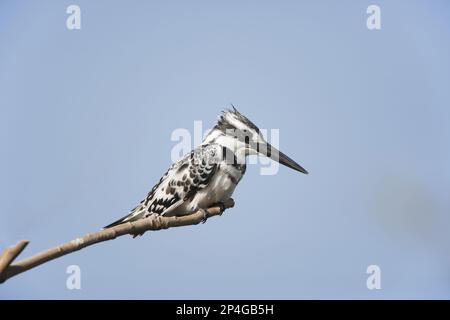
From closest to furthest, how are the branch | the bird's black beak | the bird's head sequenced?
the branch < the bird's black beak < the bird's head

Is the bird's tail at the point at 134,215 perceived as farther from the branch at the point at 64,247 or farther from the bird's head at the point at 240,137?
the branch at the point at 64,247

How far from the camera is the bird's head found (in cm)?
430

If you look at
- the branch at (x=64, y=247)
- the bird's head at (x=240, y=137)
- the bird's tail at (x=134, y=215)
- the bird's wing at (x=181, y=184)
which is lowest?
the branch at (x=64, y=247)

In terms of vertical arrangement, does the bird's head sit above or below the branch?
above

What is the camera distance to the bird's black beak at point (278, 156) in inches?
160

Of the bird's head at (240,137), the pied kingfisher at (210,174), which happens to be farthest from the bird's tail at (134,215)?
the bird's head at (240,137)

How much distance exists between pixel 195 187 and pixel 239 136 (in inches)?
23.6

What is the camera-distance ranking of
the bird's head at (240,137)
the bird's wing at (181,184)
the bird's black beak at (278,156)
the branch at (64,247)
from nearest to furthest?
the branch at (64,247)
the bird's black beak at (278,156)
the bird's head at (240,137)
the bird's wing at (181,184)

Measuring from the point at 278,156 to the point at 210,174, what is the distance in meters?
0.71

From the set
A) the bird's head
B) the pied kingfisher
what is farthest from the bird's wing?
the bird's head

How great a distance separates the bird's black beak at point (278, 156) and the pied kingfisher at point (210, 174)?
16 mm

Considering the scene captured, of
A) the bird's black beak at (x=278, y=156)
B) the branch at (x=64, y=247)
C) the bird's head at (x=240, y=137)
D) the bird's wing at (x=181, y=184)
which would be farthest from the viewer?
the bird's wing at (x=181, y=184)

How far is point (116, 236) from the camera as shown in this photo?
280cm

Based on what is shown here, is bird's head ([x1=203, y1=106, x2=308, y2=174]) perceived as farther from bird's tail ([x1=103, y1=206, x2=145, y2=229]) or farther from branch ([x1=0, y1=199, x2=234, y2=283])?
branch ([x1=0, y1=199, x2=234, y2=283])
